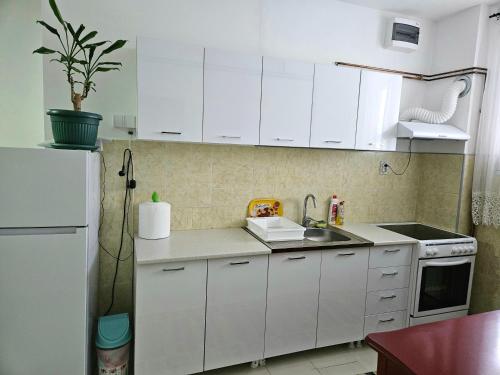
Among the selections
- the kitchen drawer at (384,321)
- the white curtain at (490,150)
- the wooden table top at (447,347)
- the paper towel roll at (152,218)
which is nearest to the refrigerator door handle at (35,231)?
the paper towel roll at (152,218)

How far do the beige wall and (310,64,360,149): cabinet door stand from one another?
191 centimetres

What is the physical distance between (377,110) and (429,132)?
48cm

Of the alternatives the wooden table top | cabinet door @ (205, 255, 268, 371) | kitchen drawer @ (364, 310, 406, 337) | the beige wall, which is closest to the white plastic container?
cabinet door @ (205, 255, 268, 371)

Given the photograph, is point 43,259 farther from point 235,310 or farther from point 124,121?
point 235,310

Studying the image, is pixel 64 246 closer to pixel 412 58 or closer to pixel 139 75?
pixel 139 75

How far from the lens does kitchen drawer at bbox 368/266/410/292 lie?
255 centimetres

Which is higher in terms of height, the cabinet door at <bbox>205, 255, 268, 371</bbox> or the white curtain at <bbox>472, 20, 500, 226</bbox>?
the white curtain at <bbox>472, 20, 500, 226</bbox>

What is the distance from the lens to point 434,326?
1359 millimetres

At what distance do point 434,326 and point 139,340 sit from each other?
62.4 inches

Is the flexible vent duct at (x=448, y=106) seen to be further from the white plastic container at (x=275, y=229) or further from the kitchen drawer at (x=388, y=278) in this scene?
the white plastic container at (x=275, y=229)

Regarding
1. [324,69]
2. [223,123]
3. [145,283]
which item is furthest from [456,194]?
[145,283]

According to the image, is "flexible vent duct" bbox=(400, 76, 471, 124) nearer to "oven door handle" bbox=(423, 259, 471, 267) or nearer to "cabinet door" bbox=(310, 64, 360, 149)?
"cabinet door" bbox=(310, 64, 360, 149)

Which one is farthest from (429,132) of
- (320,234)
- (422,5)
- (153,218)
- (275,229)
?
(153,218)

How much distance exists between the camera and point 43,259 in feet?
5.46
